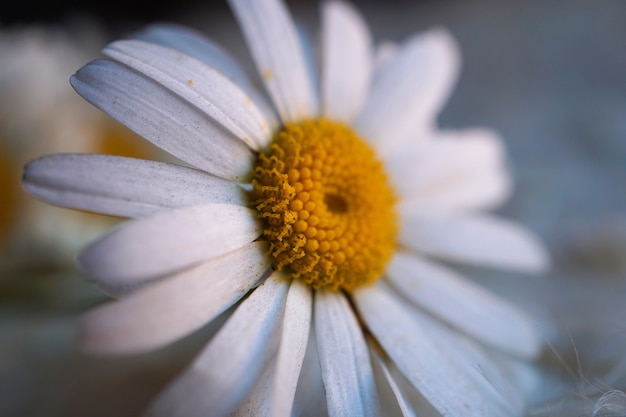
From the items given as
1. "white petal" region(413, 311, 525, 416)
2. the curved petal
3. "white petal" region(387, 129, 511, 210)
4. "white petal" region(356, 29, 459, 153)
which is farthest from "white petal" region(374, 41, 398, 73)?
the curved petal

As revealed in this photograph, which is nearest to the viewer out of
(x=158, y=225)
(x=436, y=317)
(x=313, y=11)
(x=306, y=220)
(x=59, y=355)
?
(x=158, y=225)

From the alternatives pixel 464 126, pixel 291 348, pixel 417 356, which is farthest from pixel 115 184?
pixel 464 126

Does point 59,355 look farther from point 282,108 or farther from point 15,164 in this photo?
point 282,108

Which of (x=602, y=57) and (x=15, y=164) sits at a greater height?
(x=602, y=57)

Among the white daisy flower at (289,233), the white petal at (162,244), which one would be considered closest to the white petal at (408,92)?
the white daisy flower at (289,233)

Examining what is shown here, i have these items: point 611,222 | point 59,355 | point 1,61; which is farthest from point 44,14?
point 611,222

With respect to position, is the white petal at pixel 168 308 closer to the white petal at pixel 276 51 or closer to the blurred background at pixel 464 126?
the white petal at pixel 276 51

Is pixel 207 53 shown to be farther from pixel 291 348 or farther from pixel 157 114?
pixel 291 348
